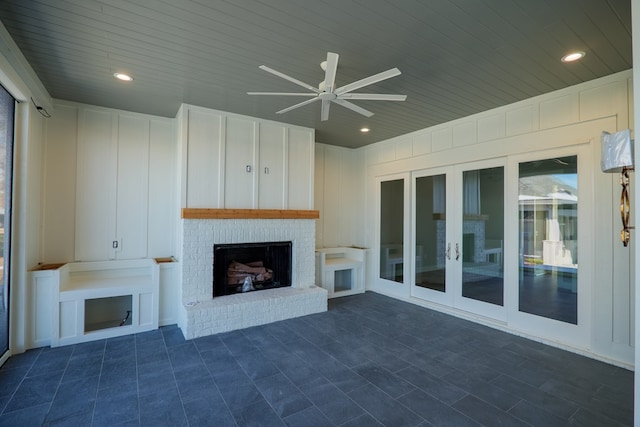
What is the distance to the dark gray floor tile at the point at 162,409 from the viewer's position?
2.16 m

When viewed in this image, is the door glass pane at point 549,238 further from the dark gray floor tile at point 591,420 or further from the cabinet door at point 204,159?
the cabinet door at point 204,159

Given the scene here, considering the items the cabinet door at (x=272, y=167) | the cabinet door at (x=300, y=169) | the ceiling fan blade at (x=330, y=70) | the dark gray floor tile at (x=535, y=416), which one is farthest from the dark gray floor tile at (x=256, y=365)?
the ceiling fan blade at (x=330, y=70)

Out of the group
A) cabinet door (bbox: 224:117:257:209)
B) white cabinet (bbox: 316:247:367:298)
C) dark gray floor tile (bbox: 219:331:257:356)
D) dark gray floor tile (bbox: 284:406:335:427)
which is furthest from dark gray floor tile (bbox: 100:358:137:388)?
white cabinet (bbox: 316:247:367:298)

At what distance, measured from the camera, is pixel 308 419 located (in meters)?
2.21

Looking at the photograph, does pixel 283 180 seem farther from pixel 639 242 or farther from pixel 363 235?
pixel 639 242

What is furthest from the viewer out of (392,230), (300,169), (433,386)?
(392,230)

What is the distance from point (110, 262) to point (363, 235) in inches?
163

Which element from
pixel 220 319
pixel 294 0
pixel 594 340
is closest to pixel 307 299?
pixel 220 319

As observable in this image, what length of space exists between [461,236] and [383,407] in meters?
2.85

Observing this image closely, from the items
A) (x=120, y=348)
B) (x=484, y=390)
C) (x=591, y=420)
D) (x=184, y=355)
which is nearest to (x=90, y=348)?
(x=120, y=348)

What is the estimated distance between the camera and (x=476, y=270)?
4.31 metres

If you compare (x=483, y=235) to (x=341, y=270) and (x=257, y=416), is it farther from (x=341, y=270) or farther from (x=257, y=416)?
(x=257, y=416)

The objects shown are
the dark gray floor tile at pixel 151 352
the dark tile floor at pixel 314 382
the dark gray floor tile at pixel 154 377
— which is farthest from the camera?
the dark gray floor tile at pixel 151 352

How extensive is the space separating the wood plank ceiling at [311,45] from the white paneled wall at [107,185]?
0.48 meters
